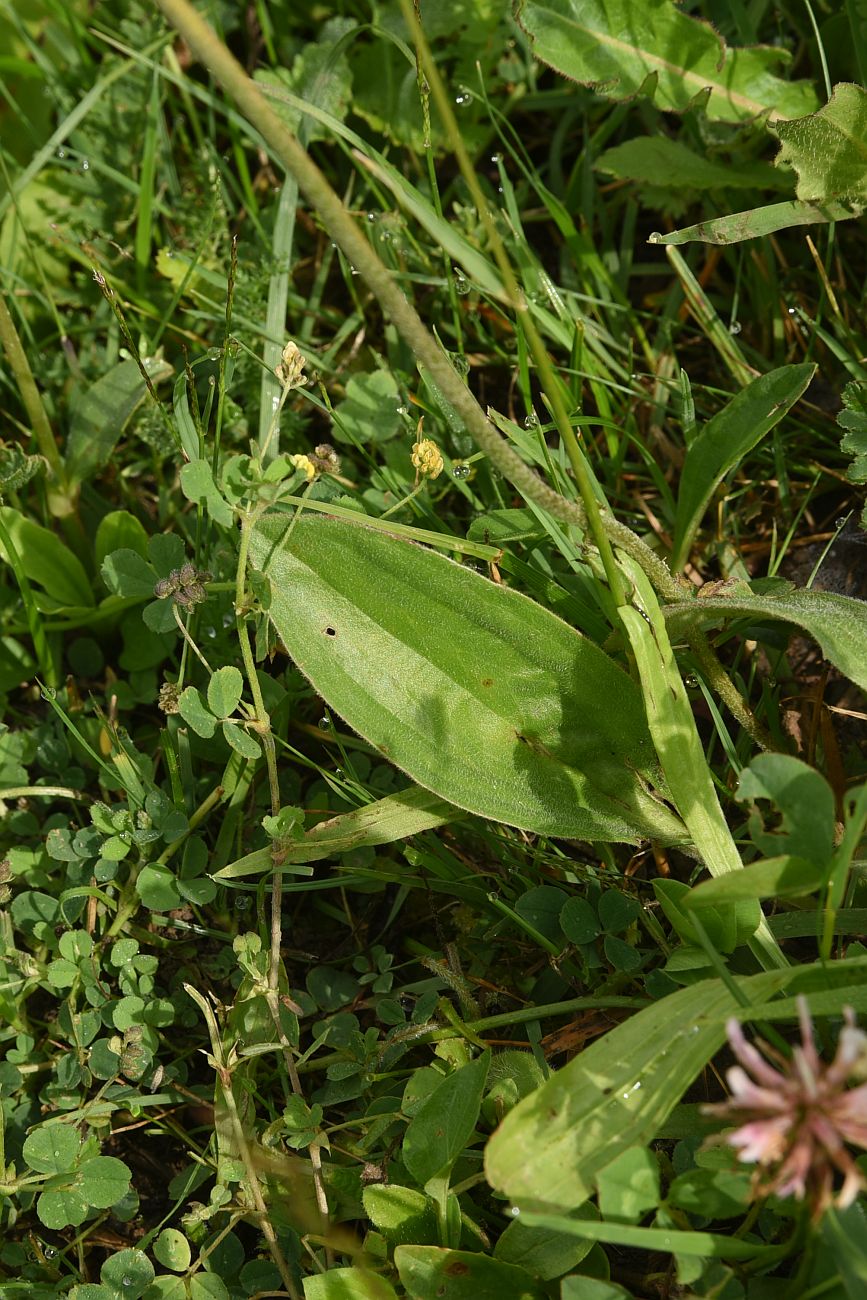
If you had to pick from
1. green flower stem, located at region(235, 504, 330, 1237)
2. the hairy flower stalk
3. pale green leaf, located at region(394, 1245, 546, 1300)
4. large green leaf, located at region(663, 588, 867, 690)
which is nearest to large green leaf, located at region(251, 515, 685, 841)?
green flower stem, located at region(235, 504, 330, 1237)

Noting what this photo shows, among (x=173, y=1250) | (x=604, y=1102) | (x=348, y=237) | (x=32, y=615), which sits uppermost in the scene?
(x=348, y=237)

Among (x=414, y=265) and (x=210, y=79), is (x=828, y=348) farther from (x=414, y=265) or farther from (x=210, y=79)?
(x=210, y=79)

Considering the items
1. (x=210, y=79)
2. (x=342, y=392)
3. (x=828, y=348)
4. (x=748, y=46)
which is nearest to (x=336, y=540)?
(x=342, y=392)

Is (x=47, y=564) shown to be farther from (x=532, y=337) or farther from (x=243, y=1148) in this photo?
(x=532, y=337)

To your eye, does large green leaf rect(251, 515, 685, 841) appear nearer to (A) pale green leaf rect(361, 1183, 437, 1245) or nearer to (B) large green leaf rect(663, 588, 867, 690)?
(B) large green leaf rect(663, 588, 867, 690)

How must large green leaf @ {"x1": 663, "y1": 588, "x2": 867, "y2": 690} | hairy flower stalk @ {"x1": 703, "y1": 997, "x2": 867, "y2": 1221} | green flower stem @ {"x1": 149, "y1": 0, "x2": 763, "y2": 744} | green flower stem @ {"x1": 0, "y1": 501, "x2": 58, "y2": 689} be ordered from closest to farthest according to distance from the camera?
hairy flower stalk @ {"x1": 703, "y1": 997, "x2": 867, "y2": 1221} < green flower stem @ {"x1": 149, "y1": 0, "x2": 763, "y2": 744} < large green leaf @ {"x1": 663, "y1": 588, "x2": 867, "y2": 690} < green flower stem @ {"x1": 0, "y1": 501, "x2": 58, "y2": 689}

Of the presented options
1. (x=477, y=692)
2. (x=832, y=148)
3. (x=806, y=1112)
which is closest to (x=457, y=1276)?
(x=806, y=1112)

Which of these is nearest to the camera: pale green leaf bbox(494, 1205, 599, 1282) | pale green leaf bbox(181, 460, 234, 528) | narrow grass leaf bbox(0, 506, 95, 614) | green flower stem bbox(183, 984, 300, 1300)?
pale green leaf bbox(494, 1205, 599, 1282)
